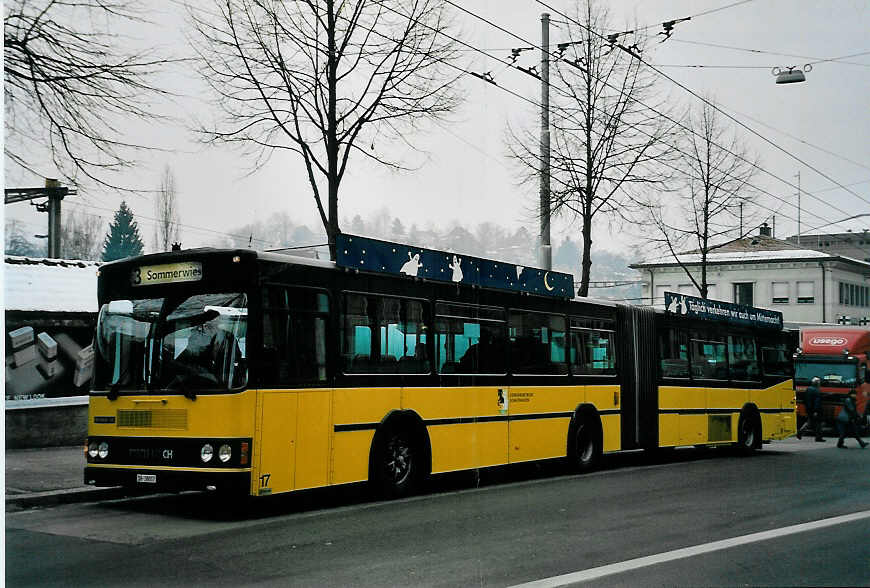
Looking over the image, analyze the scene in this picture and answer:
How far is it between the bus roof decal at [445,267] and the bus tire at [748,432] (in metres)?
6.42

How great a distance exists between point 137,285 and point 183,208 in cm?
123

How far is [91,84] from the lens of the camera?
838 cm

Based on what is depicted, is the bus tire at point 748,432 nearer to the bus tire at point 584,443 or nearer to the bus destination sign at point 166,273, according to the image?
the bus tire at point 584,443

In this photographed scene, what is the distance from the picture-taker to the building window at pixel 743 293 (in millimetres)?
→ 24170

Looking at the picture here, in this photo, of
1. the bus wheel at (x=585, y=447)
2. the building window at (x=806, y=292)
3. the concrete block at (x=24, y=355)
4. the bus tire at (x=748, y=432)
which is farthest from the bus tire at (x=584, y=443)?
the concrete block at (x=24, y=355)

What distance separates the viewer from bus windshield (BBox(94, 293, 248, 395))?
9594mm

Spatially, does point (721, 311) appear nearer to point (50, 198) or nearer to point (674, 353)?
point (674, 353)

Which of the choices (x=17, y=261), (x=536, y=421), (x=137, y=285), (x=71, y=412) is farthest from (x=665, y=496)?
(x=71, y=412)

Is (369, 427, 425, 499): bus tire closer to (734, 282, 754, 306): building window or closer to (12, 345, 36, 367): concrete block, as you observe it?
(12, 345, 36, 367): concrete block

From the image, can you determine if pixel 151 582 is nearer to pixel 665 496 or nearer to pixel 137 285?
pixel 137 285

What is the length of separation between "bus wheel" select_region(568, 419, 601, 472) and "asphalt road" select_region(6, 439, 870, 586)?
158cm

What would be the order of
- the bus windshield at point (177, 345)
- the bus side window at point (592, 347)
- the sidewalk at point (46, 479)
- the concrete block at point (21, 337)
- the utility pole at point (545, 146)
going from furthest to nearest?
the utility pole at point (545, 146) → the concrete block at point (21, 337) → the bus side window at point (592, 347) → the sidewalk at point (46, 479) → the bus windshield at point (177, 345)

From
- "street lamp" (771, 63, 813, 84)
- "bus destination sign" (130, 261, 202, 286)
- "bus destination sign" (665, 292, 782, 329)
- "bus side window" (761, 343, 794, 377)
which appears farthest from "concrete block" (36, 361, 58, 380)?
"bus side window" (761, 343, 794, 377)

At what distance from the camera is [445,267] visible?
12.3 m
